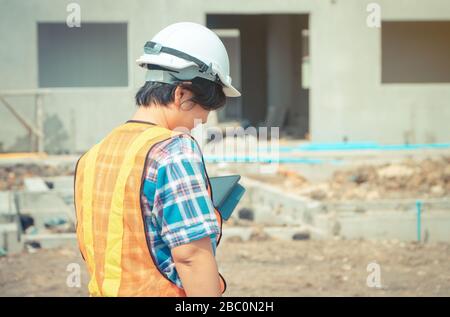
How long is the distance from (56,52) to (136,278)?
14.2m

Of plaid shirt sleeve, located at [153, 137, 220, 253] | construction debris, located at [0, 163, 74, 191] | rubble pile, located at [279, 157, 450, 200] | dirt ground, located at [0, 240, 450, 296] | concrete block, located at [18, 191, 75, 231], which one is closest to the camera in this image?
plaid shirt sleeve, located at [153, 137, 220, 253]

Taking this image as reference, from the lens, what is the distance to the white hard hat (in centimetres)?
189

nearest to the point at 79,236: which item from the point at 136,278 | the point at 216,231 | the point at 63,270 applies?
the point at 136,278

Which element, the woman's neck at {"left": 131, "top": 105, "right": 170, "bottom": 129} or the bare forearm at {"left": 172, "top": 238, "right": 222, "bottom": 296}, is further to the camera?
the woman's neck at {"left": 131, "top": 105, "right": 170, "bottom": 129}

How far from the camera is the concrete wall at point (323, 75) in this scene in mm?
13336

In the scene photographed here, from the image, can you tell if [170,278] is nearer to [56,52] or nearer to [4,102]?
[4,102]

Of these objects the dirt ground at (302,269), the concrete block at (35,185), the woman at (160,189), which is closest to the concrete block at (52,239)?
the dirt ground at (302,269)

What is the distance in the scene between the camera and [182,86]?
191cm

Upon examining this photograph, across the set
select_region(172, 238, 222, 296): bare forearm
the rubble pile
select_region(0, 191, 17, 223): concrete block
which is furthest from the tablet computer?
the rubble pile

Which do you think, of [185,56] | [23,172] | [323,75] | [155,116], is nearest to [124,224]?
[155,116]

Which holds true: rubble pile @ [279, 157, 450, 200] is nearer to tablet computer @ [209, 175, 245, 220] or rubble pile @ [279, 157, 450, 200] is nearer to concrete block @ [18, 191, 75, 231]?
concrete block @ [18, 191, 75, 231]

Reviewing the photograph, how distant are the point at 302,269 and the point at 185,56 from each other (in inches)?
203

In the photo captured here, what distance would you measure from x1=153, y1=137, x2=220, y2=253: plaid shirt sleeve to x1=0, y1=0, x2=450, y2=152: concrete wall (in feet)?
38.2

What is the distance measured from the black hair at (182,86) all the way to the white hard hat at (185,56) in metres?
0.01
